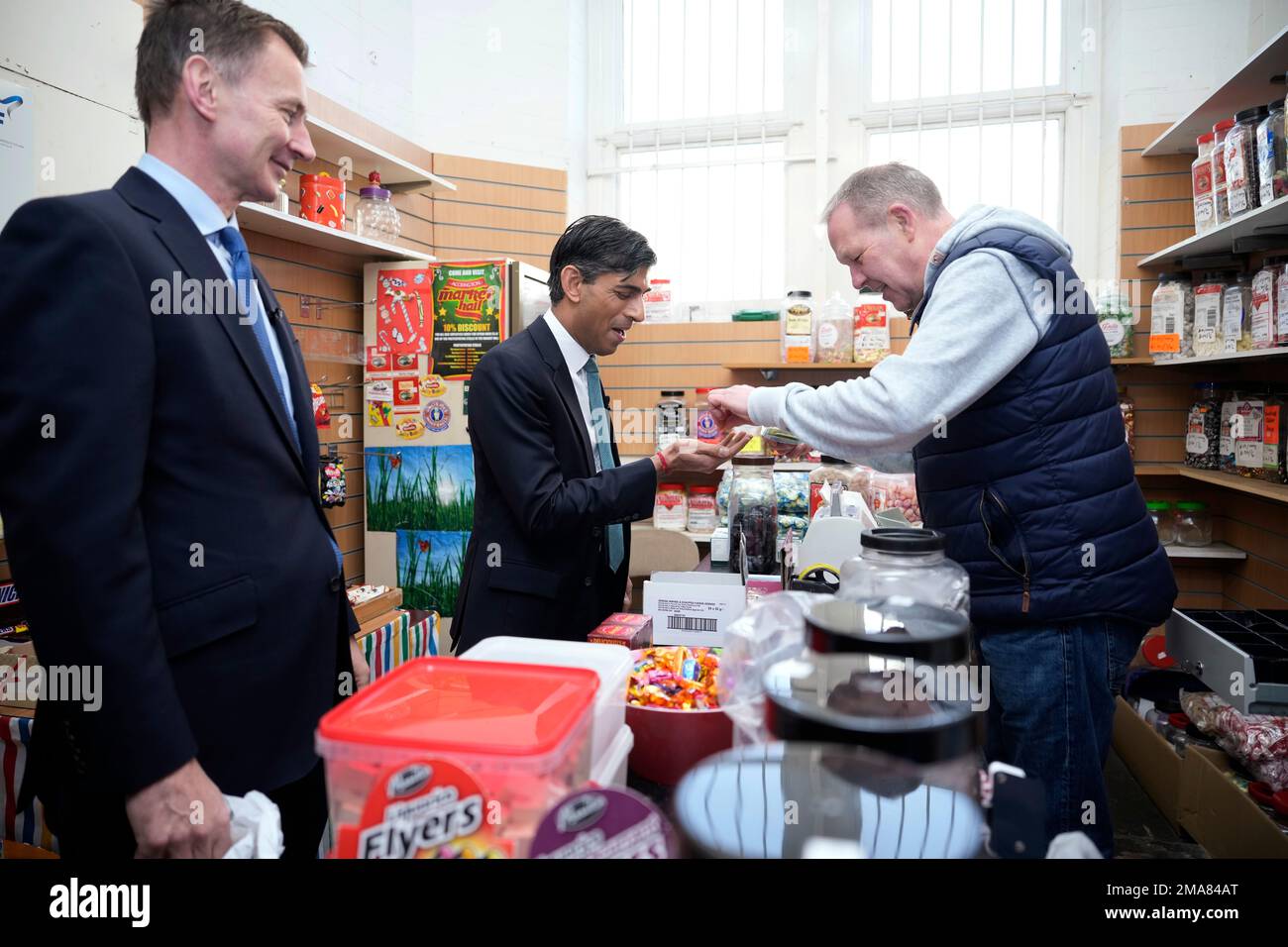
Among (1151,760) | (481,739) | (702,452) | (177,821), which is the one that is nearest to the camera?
(481,739)

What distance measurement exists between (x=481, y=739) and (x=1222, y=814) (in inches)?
121

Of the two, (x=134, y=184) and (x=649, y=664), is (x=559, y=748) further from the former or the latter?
(x=134, y=184)

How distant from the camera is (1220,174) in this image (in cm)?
319

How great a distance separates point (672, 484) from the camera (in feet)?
A: 15.0

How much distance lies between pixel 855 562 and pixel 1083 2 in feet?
16.5

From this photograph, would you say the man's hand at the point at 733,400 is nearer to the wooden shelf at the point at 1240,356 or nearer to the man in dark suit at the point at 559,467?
the man in dark suit at the point at 559,467

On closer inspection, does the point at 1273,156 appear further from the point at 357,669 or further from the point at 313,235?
the point at 313,235

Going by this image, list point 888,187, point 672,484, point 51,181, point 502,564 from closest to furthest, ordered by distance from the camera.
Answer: point 888,187 → point 502,564 → point 51,181 → point 672,484

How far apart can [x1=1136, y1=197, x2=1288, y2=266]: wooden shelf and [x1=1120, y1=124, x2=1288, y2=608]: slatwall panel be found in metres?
0.25

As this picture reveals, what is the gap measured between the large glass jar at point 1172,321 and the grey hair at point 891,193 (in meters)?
2.74

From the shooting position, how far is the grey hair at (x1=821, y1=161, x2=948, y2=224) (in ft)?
6.24

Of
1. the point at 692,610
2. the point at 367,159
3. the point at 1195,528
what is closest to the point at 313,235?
the point at 367,159

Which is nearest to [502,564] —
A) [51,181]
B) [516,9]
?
[51,181]

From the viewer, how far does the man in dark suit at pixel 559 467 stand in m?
1.96
